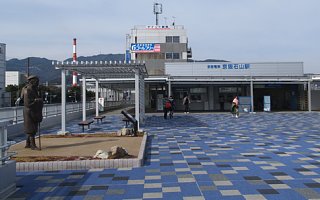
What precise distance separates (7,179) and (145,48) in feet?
133

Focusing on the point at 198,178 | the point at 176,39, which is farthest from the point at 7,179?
the point at 176,39

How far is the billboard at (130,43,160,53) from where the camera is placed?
147 feet

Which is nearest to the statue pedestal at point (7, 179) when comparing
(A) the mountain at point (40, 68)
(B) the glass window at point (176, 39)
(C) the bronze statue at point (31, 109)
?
(C) the bronze statue at point (31, 109)

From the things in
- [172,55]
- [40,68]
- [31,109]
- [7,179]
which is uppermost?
[40,68]

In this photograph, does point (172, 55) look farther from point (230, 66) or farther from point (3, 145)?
point (3, 145)

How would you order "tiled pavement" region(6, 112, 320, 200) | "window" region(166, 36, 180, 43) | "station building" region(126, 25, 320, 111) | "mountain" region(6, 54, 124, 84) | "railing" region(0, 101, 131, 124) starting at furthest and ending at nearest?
"mountain" region(6, 54, 124, 84) < "window" region(166, 36, 180, 43) < "station building" region(126, 25, 320, 111) < "railing" region(0, 101, 131, 124) < "tiled pavement" region(6, 112, 320, 200)

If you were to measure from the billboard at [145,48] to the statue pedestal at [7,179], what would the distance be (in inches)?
1576

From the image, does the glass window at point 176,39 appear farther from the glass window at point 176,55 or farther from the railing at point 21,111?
the railing at point 21,111

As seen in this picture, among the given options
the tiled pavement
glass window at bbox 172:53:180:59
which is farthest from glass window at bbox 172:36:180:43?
the tiled pavement

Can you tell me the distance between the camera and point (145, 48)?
44.6m

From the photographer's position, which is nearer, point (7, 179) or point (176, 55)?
point (7, 179)

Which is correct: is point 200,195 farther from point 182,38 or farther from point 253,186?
point 182,38

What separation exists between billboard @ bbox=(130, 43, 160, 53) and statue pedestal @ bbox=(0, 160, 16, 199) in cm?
4002

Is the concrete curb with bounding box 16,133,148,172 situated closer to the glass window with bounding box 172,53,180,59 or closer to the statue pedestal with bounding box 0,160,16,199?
the statue pedestal with bounding box 0,160,16,199
